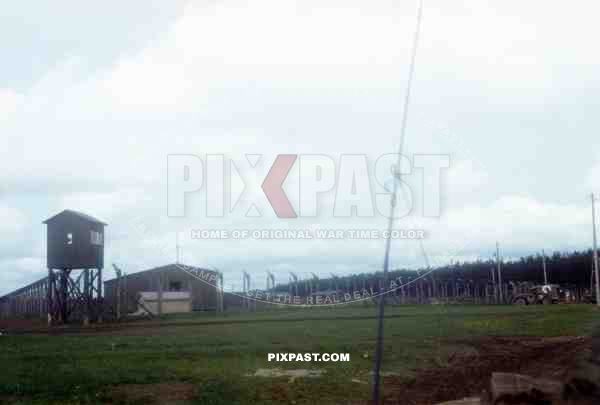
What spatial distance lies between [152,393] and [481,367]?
22.2 ft

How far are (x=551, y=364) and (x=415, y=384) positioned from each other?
116 inches

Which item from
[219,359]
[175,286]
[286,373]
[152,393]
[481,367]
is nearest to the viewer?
[152,393]

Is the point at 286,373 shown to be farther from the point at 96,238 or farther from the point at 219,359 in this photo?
the point at 96,238

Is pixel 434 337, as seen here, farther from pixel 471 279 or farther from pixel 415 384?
pixel 471 279

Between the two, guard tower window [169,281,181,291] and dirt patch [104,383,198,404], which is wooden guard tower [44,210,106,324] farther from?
dirt patch [104,383,198,404]

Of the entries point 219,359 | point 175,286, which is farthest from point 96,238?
point 219,359

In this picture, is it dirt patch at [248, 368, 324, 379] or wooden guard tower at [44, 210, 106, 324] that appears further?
wooden guard tower at [44, 210, 106, 324]

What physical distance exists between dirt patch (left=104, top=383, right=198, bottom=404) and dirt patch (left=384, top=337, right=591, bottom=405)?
132 inches

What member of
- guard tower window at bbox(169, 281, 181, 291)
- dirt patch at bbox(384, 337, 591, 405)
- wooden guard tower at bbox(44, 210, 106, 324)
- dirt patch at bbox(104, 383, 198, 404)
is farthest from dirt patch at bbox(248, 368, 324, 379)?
guard tower window at bbox(169, 281, 181, 291)

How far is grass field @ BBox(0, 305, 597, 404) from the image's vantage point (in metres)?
11.7

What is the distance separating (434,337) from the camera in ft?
62.7

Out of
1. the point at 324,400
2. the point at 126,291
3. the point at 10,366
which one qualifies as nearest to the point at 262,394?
the point at 324,400

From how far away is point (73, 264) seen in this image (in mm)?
30766

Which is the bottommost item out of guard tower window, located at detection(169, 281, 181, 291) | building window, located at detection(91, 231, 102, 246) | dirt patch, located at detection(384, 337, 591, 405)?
dirt patch, located at detection(384, 337, 591, 405)
